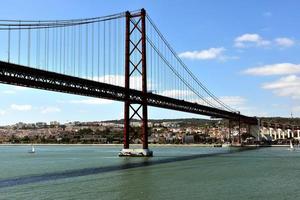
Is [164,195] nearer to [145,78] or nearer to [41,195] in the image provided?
[41,195]

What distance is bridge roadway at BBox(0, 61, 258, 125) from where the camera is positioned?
1556 inches

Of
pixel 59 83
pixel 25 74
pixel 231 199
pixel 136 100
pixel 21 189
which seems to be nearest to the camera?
pixel 231 199

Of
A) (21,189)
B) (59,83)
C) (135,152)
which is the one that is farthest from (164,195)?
(135,152)

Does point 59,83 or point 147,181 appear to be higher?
point 59,83

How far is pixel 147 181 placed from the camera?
1367 inches

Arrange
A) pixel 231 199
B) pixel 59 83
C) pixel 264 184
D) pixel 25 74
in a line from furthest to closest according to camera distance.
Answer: pixel 59 83
pixel 25 74
pixel 264 184
pixel 231 199

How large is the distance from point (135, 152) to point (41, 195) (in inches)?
1514

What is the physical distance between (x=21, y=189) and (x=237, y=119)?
99.8m

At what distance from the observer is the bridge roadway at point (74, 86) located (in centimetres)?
3953

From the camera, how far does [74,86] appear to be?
51875 millimetres

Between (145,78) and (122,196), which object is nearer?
(122,196)

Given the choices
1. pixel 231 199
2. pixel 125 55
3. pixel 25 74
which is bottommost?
pixel 231 199

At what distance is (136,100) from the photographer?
65312 millimetres

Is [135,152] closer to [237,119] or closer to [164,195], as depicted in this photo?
[164,195]
